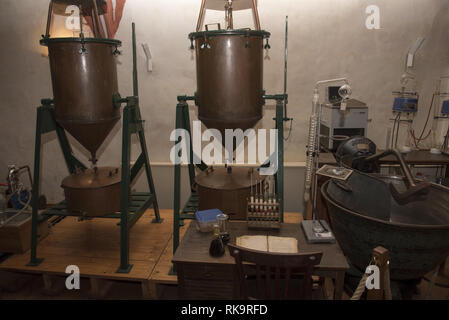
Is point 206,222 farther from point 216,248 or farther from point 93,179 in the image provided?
point 93,179

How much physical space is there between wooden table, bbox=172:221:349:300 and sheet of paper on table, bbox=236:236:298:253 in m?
0.06

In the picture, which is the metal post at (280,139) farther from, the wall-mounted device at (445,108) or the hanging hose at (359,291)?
the wall-mounted device at (445,108)

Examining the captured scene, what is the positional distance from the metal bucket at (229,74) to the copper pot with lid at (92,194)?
1058 mm

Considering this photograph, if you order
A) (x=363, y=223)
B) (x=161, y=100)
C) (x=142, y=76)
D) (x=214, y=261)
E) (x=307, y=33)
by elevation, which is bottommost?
(x=214, y=261)

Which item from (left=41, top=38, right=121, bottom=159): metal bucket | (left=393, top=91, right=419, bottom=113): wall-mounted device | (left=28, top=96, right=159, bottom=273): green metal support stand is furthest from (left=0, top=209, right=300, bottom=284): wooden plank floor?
(left=393, top=91, right=419, bottom=113): wall-mounted device

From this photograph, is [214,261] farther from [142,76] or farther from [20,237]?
[142,76]

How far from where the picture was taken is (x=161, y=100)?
13.0ft

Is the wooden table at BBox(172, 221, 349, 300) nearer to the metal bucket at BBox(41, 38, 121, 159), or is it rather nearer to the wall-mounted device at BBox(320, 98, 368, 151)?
the metal bucket at BBox(41, 38, 121, 159)

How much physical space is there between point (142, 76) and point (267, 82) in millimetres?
1518

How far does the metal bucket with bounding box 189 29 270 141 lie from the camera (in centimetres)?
231

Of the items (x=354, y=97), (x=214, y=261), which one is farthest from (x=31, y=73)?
(x=354, y=97)

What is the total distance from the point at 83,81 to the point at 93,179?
0.85m

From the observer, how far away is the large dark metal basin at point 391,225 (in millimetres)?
1673

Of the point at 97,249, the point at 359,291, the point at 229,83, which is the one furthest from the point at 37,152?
the point at 359,291
